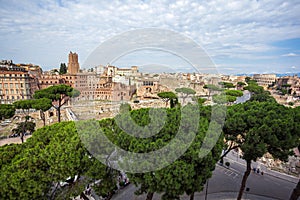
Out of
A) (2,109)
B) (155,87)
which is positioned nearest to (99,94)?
(2,109)

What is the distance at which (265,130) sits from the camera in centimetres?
625

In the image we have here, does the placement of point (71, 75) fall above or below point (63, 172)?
above

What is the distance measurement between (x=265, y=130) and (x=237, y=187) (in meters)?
4.33

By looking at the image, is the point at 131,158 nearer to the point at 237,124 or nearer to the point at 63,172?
the point at 63,172

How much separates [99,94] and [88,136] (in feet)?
58.8

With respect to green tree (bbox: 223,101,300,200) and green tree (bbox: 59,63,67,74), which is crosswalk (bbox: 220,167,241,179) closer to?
green tree (bbox: 223,101,300,200)

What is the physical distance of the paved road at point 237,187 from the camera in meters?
8.22

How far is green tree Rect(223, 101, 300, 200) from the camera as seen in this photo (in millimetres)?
6137

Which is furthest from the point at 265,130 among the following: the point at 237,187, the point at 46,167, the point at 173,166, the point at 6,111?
the point at 6,111

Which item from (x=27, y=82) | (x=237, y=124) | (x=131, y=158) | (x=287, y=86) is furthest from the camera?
(x=287, y=86)

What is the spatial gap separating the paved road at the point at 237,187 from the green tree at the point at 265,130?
9.71ft

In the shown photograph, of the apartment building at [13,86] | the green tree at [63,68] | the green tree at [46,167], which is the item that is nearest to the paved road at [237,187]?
the green tree at [46,167]

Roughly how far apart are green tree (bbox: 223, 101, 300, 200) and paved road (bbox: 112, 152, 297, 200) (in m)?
2.96

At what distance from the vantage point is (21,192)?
4281mm
